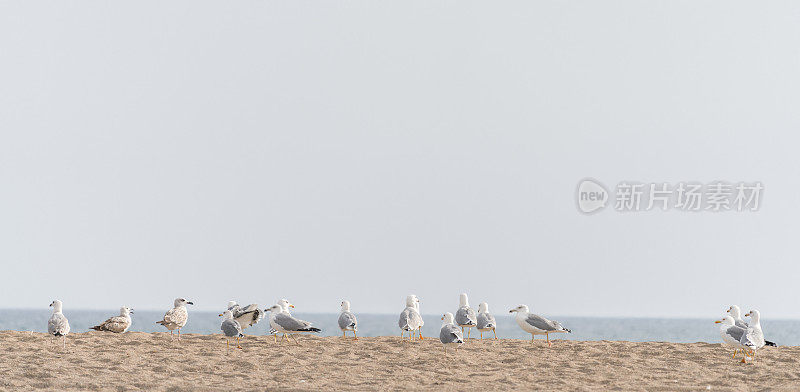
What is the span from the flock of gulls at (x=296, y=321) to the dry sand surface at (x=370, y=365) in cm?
35

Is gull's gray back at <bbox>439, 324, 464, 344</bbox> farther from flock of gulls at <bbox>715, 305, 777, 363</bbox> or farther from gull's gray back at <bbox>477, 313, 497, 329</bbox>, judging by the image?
flock of gulls at <bbox>715, 305, 777, 363</bbox>

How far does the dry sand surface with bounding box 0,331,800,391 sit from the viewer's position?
14.9 meters

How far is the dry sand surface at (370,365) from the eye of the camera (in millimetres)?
14914

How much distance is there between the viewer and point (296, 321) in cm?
1819

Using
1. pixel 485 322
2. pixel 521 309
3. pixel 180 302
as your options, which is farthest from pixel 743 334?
pixel 180 302

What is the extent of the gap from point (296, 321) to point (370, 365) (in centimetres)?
255

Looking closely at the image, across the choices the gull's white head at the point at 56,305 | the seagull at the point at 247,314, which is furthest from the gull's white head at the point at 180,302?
the gull's white head at the point at 56,305

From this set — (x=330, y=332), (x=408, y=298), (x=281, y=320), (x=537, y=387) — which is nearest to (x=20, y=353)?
(x=281, y=320)

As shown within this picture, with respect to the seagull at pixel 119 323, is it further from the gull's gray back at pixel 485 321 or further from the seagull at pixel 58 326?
the gull's gray back at pixel 485 321

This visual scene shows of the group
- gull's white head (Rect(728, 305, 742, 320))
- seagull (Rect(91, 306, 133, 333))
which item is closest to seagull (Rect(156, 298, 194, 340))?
seagull (Rect(91, 306, 133, 333))

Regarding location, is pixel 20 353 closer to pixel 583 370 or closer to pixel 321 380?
pixel 321 380

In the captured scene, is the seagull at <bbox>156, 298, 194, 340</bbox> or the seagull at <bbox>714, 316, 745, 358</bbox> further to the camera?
the seagull at <bbox>156, 298, 194, 340</bbox>

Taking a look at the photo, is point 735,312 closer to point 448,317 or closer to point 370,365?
point 448,317

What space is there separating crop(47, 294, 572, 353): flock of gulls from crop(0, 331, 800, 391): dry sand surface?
1.15 feet
